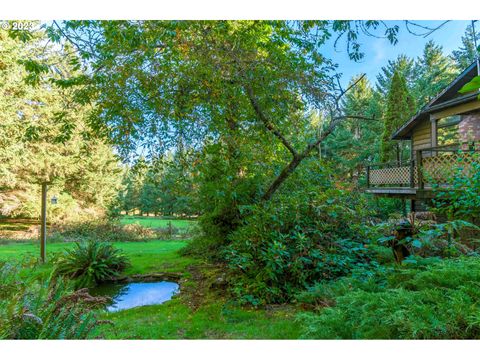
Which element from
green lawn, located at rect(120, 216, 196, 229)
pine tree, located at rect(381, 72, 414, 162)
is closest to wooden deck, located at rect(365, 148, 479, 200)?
pine tree, located at rect(381, 72, 414, 162)

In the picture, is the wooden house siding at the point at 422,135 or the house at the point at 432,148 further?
the wooden house siding at the point at 422,135

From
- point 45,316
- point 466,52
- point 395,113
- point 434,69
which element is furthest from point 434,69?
point 45,316

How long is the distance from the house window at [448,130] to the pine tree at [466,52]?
7.36ft

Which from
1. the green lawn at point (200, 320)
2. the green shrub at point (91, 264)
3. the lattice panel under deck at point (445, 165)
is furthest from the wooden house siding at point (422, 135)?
the green shrub at point (91, 264)

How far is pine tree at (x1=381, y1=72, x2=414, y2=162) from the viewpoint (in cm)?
315

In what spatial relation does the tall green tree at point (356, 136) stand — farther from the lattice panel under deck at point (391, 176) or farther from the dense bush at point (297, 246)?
the dense bush at point (297, 246)

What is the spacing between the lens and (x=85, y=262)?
3580mm

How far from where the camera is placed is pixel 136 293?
310cm

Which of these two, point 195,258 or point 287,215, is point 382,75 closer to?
point 287,215

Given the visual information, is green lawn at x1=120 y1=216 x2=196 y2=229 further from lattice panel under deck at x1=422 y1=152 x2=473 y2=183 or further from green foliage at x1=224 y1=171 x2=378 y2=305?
lattice panel under deck at x1=422 y1=152 x2=473 y2=183

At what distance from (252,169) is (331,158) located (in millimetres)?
1023

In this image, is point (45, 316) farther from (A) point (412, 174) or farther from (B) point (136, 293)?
(A) point (412, 174)

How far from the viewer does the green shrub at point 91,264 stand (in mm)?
3461
